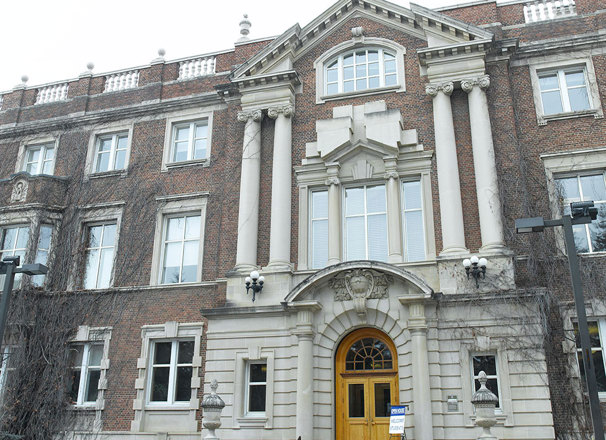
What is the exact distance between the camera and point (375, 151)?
17.1m

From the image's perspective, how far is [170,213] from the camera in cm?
1938

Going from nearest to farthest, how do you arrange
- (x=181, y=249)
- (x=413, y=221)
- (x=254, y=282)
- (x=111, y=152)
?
(x=254, y=282)
(x=413, y=221)
(x=181, y=249)
(x=111, y=152)

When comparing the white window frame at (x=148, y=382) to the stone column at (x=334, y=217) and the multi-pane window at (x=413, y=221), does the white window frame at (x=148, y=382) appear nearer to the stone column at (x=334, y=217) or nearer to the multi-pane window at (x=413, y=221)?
the stone column at (x=334, y=217)

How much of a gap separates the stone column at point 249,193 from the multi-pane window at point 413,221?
13.8 feet

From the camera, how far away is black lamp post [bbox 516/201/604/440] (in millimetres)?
9648

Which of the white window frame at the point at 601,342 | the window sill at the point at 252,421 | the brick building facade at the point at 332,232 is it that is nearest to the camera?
the white window frame at the point at 601,342

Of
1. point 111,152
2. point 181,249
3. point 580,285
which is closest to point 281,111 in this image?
point 181,249

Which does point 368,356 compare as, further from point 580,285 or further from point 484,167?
point 580,285

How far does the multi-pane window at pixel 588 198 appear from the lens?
15.6 meters

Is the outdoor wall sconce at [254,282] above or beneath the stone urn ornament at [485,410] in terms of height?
above

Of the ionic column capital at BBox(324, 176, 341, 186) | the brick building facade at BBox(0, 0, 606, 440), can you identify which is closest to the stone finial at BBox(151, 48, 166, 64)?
the brick building facade at BBox(0, 0, 606, 440)

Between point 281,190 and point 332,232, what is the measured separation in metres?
2.01

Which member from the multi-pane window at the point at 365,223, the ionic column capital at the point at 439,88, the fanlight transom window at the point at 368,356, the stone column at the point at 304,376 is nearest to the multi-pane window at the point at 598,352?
the fanlight transom window at the point at 368,356

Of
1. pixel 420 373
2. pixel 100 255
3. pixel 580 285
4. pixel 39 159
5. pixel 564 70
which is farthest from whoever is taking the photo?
pixel 39 159
